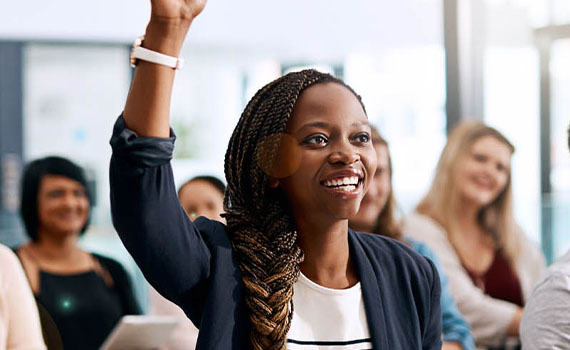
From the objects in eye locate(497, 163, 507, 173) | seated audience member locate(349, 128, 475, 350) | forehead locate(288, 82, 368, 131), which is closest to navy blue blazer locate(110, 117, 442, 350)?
forehead locate(288, 82, 368, 131)

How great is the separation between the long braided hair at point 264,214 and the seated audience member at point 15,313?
1178mm

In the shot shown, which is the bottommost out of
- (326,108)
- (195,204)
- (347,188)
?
(195,204)

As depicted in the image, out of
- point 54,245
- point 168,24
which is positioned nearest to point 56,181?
point 54,245

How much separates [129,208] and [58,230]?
2.41 metres

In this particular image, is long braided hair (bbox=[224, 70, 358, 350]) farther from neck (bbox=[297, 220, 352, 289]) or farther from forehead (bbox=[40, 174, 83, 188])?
forehead (bbox=[40, 174, 83, 188])

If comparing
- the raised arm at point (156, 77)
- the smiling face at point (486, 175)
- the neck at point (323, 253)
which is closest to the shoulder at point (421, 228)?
the smiling face at point (486, 175)

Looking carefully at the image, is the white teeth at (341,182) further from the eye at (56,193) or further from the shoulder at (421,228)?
the eye at (56,193)

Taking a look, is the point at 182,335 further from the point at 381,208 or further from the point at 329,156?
the point at 329,156

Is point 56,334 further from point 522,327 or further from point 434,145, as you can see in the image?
point 434,145

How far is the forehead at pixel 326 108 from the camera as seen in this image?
3.81ft

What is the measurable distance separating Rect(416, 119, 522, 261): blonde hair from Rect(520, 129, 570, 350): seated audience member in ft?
5.35

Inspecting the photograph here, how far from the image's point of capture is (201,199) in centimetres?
256

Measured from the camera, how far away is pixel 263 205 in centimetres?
118

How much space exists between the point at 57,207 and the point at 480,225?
6.69 ft
